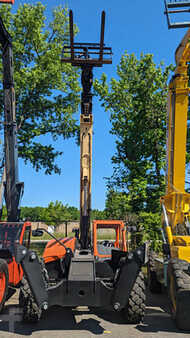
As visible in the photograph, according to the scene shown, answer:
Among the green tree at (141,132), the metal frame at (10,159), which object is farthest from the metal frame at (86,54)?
the green tree at (141,132)

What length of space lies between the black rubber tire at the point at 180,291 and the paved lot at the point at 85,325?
271 millimetres

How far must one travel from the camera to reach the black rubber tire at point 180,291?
5.22 m

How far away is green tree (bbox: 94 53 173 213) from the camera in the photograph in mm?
17469

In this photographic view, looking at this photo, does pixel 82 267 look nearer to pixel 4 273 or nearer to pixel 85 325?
pixel 85 325

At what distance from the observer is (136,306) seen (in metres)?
5.86

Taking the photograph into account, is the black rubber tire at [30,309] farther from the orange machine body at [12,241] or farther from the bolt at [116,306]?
the orange machine body at [12,241]

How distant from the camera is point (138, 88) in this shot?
2053 cm

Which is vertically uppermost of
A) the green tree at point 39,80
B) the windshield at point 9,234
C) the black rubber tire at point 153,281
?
the green tree at point 39,80

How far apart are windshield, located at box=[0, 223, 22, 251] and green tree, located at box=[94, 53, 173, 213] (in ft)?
31.4

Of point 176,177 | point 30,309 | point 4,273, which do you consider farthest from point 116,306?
point 176,177

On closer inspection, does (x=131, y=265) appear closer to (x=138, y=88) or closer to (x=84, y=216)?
(x=84, y=216)

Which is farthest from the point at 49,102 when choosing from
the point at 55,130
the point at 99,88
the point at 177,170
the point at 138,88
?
the point at 177,170

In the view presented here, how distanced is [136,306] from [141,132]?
14.8 m

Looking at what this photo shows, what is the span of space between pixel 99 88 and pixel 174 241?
1796cm
